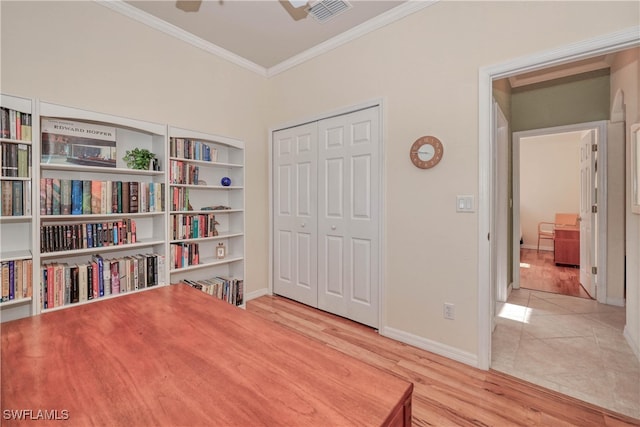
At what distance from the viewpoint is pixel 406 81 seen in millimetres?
2428

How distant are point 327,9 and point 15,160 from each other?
253 cm

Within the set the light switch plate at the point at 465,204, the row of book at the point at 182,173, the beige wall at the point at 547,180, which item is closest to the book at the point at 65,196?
the row of book at the point at 182,173

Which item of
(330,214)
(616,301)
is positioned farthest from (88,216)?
(616,301)

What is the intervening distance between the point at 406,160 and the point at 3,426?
2.47 metres

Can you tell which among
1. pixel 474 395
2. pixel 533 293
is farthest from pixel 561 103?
pixel 474 395

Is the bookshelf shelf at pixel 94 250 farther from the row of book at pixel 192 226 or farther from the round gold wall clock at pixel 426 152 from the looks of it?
the round gold wall clock at pixel 426 152

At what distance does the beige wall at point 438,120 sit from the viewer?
1.94 metres

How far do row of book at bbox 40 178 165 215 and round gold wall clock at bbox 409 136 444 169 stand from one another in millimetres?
2196

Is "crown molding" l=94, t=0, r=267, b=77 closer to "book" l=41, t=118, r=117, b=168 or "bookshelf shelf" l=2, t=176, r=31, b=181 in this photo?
"book" l=41, t=118, r=117, b=168

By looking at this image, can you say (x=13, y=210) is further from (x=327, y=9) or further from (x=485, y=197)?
(x=485, y=197)

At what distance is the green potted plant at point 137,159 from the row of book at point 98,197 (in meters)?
0.16

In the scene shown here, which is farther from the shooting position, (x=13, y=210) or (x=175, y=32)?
(x=175, y=32)

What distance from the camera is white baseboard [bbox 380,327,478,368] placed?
2139 millimetres

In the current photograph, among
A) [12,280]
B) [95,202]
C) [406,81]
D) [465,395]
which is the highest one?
[406,81]
